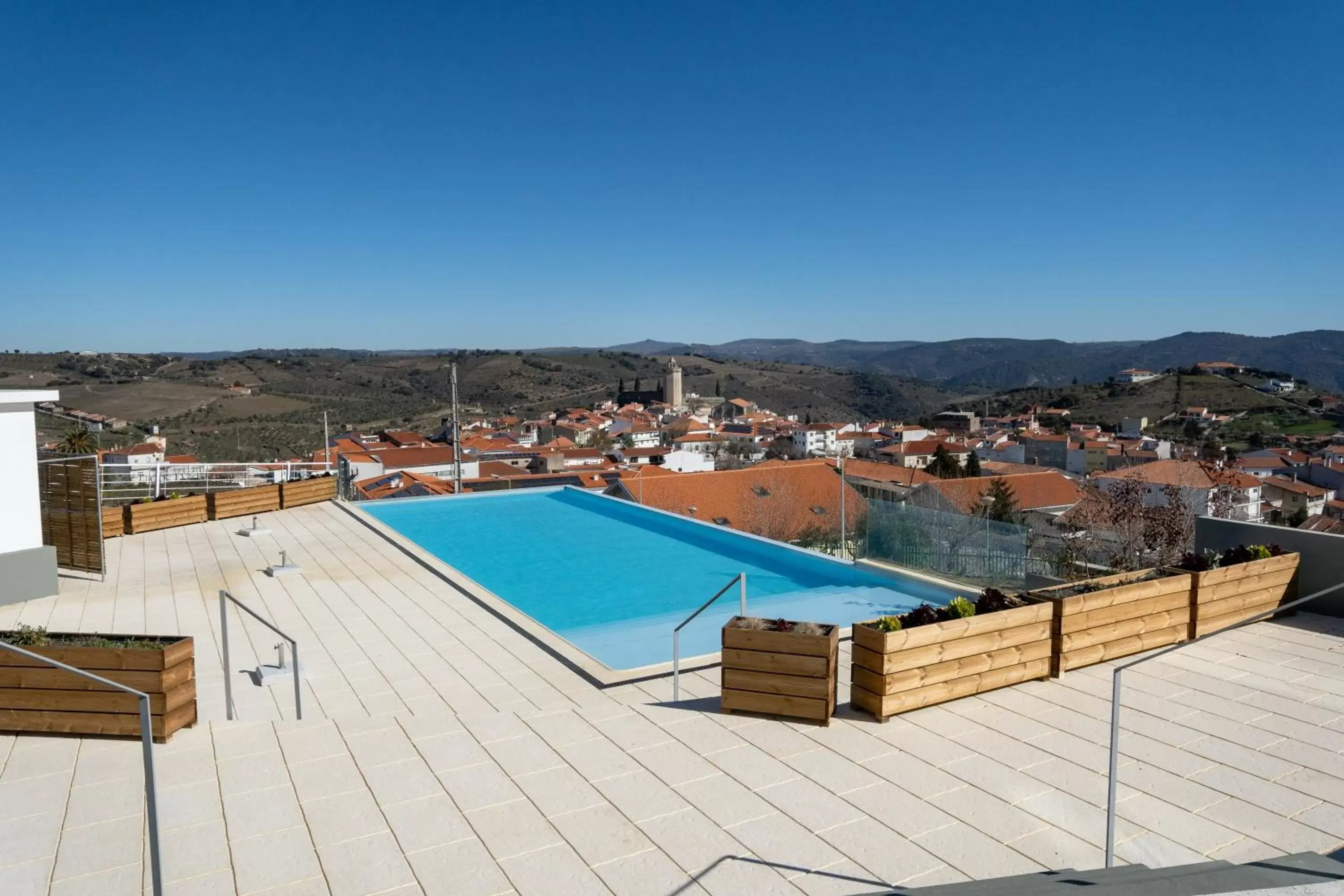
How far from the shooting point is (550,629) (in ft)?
27.1

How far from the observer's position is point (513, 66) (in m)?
20.6

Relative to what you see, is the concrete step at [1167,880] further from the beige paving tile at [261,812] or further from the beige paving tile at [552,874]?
the beige paving tile at [261,812]

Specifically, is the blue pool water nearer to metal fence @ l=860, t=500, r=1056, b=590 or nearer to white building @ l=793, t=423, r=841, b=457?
metal fence @ l=860, t=500, r=1056, b=590

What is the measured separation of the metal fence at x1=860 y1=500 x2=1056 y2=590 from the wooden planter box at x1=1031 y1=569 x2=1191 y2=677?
264cm

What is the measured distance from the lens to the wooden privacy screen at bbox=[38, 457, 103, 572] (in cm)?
910

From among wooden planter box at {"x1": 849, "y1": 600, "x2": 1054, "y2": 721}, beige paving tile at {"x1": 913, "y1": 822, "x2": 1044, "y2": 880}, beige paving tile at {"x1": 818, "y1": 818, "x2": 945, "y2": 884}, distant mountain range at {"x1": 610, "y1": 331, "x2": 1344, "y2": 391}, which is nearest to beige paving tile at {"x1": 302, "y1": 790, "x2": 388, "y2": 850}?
beige paving tile at {"x1": 818, "y1": 818, "x2": 945, "y2": 884}

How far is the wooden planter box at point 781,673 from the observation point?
4715mm

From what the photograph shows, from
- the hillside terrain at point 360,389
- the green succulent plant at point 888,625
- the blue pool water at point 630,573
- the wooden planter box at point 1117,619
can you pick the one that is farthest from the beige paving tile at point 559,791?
the hillside terrain at point 360,389

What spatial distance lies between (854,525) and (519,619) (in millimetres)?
5806

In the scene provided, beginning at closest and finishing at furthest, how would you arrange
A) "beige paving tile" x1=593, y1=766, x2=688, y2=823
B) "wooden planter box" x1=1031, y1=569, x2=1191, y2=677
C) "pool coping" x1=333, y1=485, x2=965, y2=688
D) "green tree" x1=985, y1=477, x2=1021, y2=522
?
"beige paving tile" x1=593, y1=766, x2=688, y2=823 → "wooden planter box" x1=1031, y1=569, x2=1191, y2=677 → "pool coping" x1=333, y1=485, x2=965, y2=688 → "green tree" x1=985, y1=477, x2=1021, y2=522

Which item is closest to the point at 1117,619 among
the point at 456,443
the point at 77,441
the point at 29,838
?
the point at 29,838

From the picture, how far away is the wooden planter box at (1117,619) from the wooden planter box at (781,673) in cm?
174

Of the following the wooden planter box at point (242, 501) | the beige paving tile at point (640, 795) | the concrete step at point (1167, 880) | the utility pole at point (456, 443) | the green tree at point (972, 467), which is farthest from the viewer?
the green tree at point (972, 467)

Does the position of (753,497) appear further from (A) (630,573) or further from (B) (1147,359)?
(B) (1147,359)
